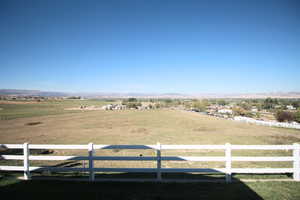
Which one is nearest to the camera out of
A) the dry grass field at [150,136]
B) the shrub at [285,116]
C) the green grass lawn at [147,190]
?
the green grass lawn at [147,190]

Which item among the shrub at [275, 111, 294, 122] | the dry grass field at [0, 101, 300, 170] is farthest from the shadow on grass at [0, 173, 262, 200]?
the shrub at [275, 111, 294, 122]

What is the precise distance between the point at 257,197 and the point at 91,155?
15.9 feet

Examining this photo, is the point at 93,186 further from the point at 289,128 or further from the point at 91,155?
the point at 289,128

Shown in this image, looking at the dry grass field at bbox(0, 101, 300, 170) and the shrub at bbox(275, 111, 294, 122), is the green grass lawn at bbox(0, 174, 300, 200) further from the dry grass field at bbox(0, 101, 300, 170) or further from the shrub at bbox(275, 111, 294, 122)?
the shrub at bbox(275, 111, 294, 122)

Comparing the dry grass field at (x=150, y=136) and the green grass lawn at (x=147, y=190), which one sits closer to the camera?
the green grass lawn at (x=147, y=190)

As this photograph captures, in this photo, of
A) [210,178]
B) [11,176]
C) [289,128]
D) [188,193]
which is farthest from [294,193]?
[289,128]

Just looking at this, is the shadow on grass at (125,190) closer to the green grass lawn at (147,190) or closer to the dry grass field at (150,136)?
the green grass lawn at (147,190)

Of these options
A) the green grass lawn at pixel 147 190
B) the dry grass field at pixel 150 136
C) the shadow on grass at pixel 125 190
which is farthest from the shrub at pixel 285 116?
the shadow on grass at pixel 125 190

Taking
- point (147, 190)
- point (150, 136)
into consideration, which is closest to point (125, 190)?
point (147, 190)

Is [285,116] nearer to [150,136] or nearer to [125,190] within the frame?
[150,136]

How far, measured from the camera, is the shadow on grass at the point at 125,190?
12.9 ft

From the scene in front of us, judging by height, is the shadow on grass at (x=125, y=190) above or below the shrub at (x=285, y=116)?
above

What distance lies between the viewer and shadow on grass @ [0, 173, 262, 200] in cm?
394

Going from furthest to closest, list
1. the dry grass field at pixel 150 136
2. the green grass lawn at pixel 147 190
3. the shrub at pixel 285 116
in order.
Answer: the shrub at pixel 285 116 < the dry grass field at pixel 150 136 < the green grass lawn at pixel 147 190
